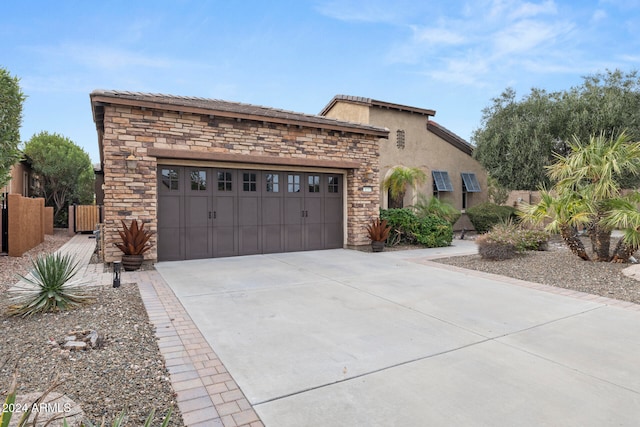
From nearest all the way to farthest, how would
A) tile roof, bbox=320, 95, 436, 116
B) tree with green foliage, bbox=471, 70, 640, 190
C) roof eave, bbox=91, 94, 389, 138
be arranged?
roof eave, bbox=91, 94, 389, 138 → tree with green foliage, bbox=471, 70, 640, 190 → tile roof, bbox=320, 95, 436, 116

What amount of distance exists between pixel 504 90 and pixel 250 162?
1335cm

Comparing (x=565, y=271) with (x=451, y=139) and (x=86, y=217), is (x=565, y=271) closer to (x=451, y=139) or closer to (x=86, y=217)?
(x=451, y=139)

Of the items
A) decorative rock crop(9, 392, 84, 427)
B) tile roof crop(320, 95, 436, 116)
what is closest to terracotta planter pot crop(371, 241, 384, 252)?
tile roof crop(320, 95, 436, 116)

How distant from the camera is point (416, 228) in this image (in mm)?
12602

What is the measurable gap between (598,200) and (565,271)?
177cm

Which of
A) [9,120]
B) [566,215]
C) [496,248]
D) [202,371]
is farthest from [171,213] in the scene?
[566,215]

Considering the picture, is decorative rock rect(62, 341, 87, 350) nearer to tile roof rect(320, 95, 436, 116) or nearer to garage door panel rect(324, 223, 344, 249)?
garage door panel rect(324, 223, 344, 249)

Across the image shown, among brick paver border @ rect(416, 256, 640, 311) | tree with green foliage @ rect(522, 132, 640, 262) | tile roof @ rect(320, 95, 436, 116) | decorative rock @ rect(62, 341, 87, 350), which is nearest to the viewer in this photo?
decorative rock @ rect(62, 341, 87, 350)

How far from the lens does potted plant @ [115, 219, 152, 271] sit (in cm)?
800

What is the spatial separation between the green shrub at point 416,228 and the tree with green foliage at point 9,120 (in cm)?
1022

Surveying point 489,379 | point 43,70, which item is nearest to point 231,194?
point 489,379

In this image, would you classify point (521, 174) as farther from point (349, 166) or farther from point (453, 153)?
point (349, 166)

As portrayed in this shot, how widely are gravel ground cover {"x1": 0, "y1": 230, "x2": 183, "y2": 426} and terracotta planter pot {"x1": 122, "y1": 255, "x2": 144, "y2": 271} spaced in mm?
2771

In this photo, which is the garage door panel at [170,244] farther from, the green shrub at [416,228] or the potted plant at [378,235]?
the green shrub at [416,228]
